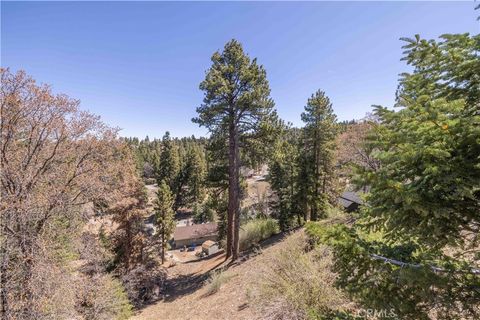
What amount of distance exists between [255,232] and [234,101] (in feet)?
35.0

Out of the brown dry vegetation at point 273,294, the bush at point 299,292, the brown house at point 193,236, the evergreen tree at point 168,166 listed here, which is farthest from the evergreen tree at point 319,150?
the evergreen tree at point 168,166

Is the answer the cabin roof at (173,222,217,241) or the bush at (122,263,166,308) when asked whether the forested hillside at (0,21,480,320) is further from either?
the cabin roof at (173,222,217,241)

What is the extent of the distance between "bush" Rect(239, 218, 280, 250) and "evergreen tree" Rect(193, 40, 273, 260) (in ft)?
14.4

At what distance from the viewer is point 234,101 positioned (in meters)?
14.4

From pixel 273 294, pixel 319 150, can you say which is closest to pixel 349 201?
pixel 319 150

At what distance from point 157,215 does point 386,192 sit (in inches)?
1029

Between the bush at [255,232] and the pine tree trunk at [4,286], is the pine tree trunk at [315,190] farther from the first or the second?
the pine tree trunk at [4,286]

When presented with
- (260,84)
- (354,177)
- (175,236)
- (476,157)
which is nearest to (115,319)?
(354,177)

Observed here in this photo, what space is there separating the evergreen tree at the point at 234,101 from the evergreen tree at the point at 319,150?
5449 mm

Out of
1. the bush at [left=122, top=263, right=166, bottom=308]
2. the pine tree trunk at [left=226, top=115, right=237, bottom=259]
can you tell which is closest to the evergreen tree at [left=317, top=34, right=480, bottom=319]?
the pine tree trunk at [left=226, top=115, right=237, bottom=259]

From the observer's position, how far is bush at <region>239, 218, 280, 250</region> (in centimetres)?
1906

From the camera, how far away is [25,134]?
9219mm

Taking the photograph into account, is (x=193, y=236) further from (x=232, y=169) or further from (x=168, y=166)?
(x=232, y=169)

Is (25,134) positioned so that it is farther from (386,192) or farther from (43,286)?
(386,192)
